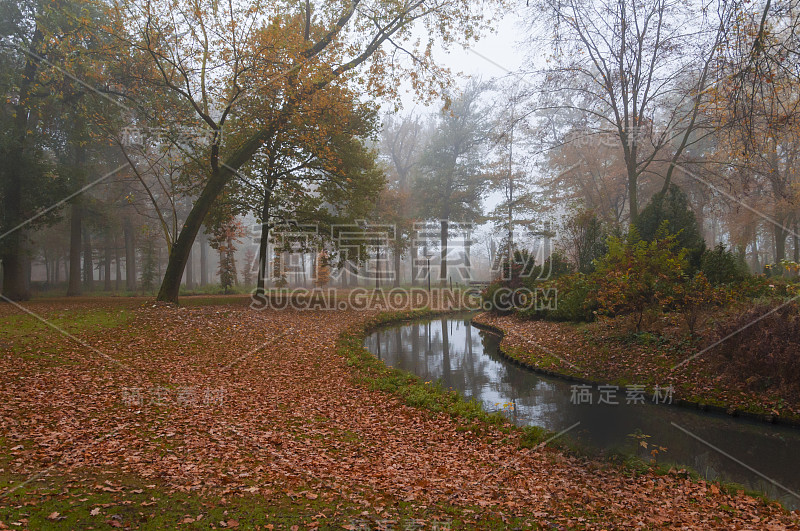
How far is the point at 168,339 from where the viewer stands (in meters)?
10.6

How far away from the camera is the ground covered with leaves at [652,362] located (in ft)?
25.1

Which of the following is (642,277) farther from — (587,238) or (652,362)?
(587,238)

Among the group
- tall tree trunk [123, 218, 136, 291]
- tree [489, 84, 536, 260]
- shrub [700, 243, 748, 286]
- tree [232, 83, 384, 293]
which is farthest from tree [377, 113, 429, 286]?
shrub [700, 243, 748, 286]

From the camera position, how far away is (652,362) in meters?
9.72

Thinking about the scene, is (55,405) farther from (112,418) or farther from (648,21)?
(648,21)

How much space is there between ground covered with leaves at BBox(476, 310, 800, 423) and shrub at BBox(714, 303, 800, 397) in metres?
0.05

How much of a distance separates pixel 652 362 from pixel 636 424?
266cm

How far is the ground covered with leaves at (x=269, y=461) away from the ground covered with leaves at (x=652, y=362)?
3.59 metres

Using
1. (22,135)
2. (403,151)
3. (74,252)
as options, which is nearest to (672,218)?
(22,135)

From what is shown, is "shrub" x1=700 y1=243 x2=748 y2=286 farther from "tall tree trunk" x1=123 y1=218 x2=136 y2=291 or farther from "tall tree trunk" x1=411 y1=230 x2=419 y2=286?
"tall tree trunk" x1=123 y1=218 x2=136 y2=291

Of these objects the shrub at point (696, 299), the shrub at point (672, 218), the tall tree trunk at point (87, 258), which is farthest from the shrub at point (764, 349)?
the tall tree trunk at point (87, 258)

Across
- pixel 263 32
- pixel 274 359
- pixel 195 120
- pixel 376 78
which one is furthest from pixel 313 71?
pixel 274 359

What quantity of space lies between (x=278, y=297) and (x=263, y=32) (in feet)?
40.5

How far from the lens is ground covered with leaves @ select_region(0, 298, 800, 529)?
3.75 m
